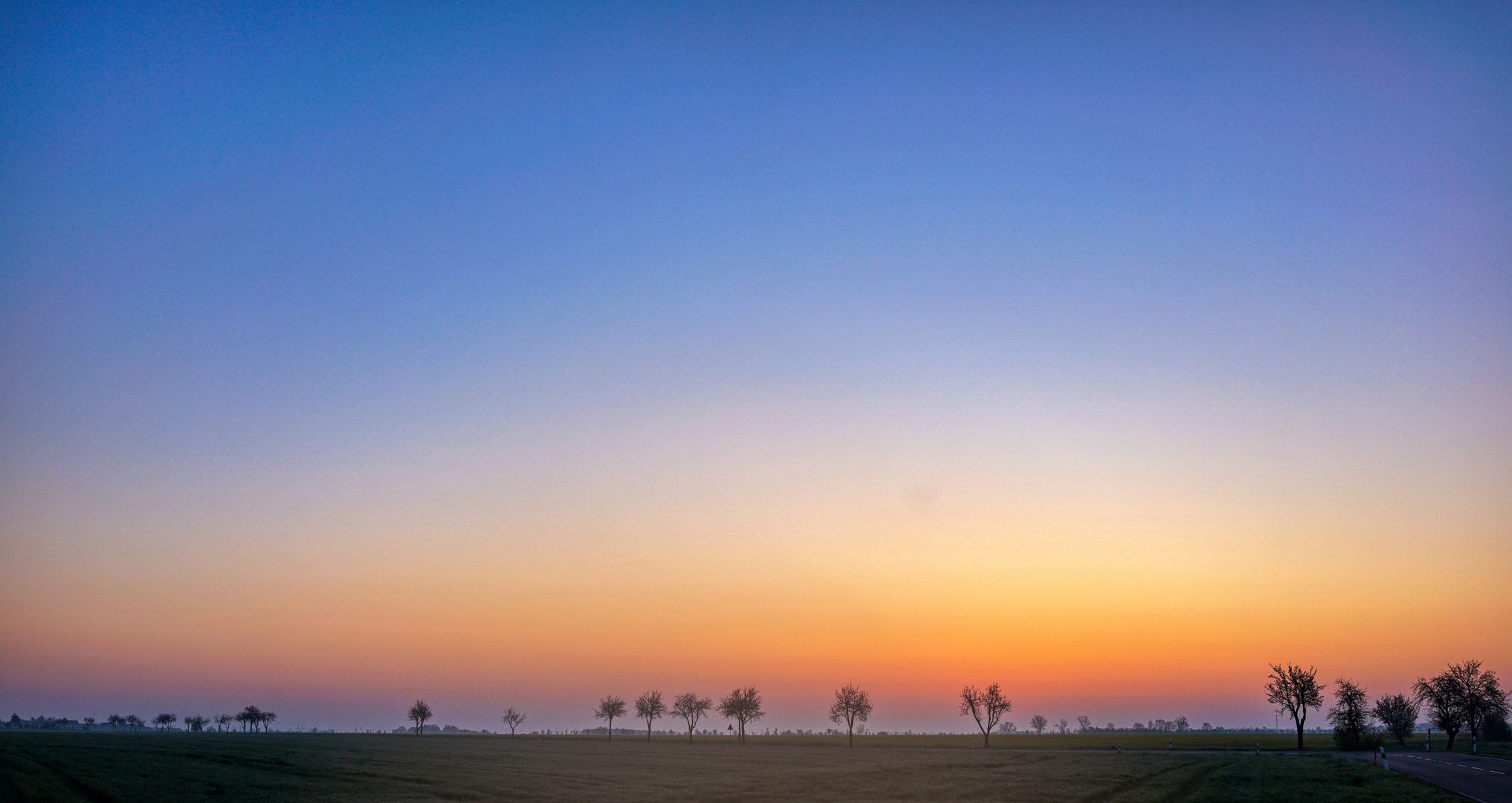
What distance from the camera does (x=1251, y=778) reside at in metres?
48.2

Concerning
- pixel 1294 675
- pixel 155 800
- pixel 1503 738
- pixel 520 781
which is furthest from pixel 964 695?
pixel 155 800

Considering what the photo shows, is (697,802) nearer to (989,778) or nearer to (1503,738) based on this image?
(989,778)

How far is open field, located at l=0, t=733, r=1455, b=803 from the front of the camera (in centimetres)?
4238

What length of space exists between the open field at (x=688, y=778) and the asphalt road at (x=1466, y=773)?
165 centimetres

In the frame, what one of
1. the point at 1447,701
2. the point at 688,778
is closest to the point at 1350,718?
the point at 1447,701

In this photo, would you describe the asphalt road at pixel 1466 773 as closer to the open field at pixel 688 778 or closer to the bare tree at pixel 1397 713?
the open field at pixel 688 778

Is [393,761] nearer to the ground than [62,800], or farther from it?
nearer to the ground

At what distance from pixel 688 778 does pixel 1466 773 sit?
47687mm

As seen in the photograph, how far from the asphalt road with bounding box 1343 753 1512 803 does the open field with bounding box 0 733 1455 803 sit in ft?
5.42

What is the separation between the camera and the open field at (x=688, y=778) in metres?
42.4

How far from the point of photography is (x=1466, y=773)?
4788 centimetres

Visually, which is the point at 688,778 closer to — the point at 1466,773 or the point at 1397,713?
the point at 1466,773

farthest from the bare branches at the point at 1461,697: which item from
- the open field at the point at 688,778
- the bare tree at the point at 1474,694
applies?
the open field at the point at 688,778

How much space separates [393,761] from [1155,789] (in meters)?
62.5
